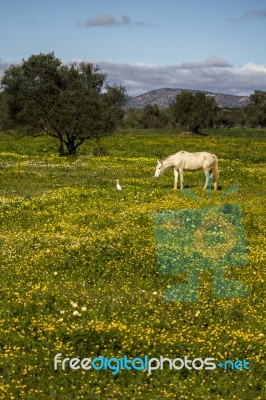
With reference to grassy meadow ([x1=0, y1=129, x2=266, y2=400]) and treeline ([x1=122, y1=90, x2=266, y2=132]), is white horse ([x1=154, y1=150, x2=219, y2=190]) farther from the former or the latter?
treeline ([x1=122, y1=90, x2=266, y2=132])

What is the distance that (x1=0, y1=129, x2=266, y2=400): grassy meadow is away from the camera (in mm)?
9180

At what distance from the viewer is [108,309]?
1166 centimetres

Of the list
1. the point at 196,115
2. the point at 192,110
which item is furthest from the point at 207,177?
the point at 192,110

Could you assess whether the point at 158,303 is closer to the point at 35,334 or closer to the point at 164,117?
the point at 35,334

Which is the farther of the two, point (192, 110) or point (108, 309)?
point (192, 110)

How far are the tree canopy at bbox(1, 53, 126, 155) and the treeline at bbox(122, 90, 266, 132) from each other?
212 ft

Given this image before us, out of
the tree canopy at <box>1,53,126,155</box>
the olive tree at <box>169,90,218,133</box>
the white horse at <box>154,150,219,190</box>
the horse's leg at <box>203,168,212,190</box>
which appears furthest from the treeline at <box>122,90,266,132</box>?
the white horse at <box>154,150,219,190</box>

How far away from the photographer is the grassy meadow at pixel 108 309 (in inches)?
361

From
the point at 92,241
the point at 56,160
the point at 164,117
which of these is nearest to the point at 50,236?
the point at 92,241

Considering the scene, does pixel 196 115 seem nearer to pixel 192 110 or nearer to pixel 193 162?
pixel 192 110

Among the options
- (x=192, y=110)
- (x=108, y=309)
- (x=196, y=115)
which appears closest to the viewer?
(x=108, y=309)

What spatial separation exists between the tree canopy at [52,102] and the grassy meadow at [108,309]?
84.5 feet

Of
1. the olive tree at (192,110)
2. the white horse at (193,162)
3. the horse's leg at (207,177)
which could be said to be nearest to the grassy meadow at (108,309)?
the horse's leg at (207,177)

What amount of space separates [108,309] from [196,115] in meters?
103
